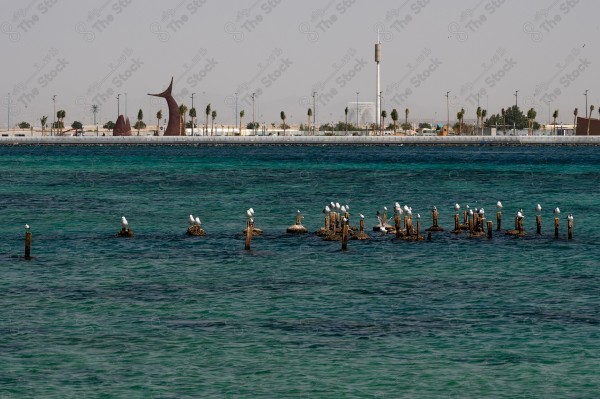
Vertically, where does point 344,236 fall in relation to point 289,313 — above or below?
above

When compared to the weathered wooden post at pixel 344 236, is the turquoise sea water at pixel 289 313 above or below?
below

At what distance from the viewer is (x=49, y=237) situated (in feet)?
194

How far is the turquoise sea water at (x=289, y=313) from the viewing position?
27.7 meters

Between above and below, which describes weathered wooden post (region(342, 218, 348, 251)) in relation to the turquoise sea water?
above

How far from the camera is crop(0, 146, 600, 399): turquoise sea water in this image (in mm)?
27672

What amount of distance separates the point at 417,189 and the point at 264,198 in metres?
19.8

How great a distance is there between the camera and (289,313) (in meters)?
35.7

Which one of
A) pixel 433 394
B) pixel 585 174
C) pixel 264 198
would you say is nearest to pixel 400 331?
pixel 433 394

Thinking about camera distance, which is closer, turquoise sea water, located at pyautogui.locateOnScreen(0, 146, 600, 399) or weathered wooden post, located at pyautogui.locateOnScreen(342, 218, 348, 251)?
turquoise sea water, located at pyautogui.locateOnScreen(0, 146, 600, 399)

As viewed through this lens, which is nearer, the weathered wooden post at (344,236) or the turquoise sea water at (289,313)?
the turquoise sea water at (289,313)

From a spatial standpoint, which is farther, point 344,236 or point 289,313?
point 344,236

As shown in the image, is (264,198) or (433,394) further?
(264,198)

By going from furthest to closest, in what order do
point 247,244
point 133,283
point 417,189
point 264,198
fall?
point 417,189 → point 264,198 → point 247,244 → point 133,283

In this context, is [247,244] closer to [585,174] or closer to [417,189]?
[417,189]
